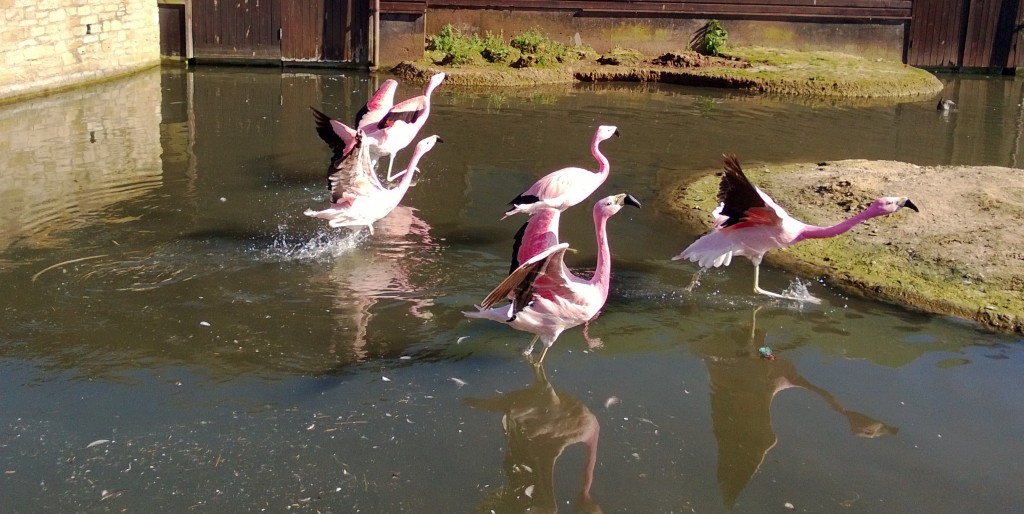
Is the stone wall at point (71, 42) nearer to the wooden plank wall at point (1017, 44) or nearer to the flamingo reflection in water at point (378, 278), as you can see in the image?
the flamingo reflection in water at point (378, 278)

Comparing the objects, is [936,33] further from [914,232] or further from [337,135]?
[337,135]

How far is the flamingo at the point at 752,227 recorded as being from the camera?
7.34m

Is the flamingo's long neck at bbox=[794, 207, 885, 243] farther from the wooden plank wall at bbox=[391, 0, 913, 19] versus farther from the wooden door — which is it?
the wooden door

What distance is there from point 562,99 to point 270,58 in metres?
6.16

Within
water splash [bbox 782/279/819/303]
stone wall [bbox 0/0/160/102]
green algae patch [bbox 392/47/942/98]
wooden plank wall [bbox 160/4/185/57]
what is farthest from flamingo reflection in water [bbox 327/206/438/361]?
wooden plank wall [bbox 160/4/185/57]

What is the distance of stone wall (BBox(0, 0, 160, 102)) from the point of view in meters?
14.0

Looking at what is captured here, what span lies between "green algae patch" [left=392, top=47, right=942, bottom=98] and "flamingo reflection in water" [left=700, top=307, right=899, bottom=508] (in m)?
11.2

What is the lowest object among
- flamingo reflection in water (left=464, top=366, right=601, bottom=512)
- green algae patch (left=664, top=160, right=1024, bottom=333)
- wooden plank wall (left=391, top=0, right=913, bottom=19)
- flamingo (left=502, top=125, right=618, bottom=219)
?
flamingo reflection in water (left=464, top=366, right=601, bottom=512)

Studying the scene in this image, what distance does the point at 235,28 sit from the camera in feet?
61.3

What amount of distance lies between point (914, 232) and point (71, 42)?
12.7 meters

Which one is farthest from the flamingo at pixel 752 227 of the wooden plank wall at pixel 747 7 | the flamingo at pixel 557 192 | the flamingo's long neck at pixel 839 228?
the wooden plank wall at pixel 747 7

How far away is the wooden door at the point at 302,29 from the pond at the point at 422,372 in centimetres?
833

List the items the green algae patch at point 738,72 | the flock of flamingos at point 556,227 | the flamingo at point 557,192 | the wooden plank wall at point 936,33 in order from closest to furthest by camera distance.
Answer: the flock of flamingos at point 556,227 → the flamingo at point 557,192 → the green algae patch at point 738,72 → the wooden plank wall at point 936,33

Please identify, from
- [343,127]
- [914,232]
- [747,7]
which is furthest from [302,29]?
[914,232]
